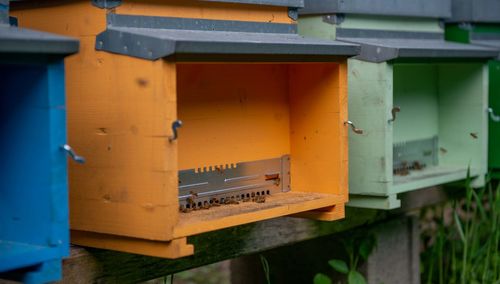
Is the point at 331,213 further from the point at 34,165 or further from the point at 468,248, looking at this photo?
the point at 468,248

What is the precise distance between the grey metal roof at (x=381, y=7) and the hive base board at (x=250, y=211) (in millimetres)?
704

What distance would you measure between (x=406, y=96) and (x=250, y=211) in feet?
4.78

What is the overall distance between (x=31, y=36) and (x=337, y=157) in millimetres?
1296

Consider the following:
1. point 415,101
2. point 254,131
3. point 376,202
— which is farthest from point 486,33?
point 254,131

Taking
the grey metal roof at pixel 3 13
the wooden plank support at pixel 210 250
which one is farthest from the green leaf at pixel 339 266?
the grey metal roof at pixel 3 13

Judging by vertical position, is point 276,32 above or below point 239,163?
above

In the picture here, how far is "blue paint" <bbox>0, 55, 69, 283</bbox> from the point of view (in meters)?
2.10

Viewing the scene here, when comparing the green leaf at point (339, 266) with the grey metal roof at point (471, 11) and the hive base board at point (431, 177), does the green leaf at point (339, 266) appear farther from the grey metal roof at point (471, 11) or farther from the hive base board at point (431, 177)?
the grey metal roof at point (471, 11)

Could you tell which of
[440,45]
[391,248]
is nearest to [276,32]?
[440,45]

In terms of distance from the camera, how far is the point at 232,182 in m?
2.92

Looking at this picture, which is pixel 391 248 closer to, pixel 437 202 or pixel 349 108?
pixel 437 202

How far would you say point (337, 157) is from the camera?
2977 mm

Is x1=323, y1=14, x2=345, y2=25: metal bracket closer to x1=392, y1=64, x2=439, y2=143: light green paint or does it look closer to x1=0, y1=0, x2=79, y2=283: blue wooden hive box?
x1=392, y1=64, x2=439, y2=143: light green paint

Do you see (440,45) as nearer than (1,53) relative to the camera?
No
